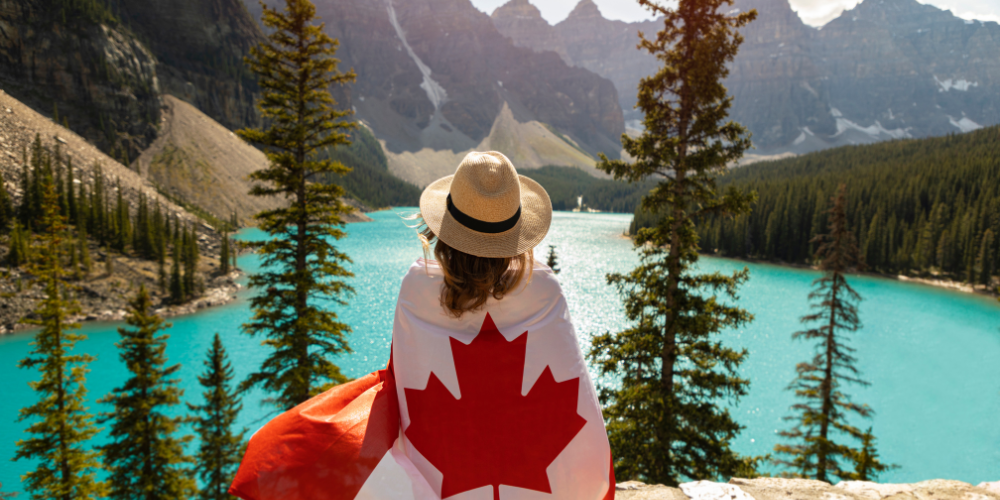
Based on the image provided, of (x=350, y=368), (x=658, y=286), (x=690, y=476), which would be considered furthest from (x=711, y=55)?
(x=350, y=368)

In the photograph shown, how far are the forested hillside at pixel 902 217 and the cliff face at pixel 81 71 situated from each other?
292ft

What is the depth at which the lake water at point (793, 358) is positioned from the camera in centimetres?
1923

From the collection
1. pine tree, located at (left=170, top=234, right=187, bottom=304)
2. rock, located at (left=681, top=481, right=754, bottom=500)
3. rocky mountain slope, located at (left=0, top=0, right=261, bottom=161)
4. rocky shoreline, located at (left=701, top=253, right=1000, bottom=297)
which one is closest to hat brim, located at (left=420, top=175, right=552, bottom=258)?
rock, located at (left=681, top=481, right=754, bottom=500)

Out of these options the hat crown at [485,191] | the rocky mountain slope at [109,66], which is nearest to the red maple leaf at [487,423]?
the hat crown at [485,191]

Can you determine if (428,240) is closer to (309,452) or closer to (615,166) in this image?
(309,452)

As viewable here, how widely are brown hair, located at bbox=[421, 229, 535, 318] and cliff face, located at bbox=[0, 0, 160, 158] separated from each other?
9386 centimetres

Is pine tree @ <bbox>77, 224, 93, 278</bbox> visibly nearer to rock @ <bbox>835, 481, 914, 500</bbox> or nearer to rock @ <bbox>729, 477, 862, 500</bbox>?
rock @ <bbox>729, 477, 862, 500</bbox>

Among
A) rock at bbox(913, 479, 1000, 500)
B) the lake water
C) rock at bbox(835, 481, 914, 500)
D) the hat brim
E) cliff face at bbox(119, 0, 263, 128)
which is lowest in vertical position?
the lake water

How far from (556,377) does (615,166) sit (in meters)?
7.94

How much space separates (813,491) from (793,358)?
27700 millimetres

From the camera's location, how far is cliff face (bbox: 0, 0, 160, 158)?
223 ft

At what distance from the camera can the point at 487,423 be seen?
196 centimetres

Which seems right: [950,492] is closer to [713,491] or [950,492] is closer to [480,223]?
[713,491]

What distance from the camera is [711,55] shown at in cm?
869
